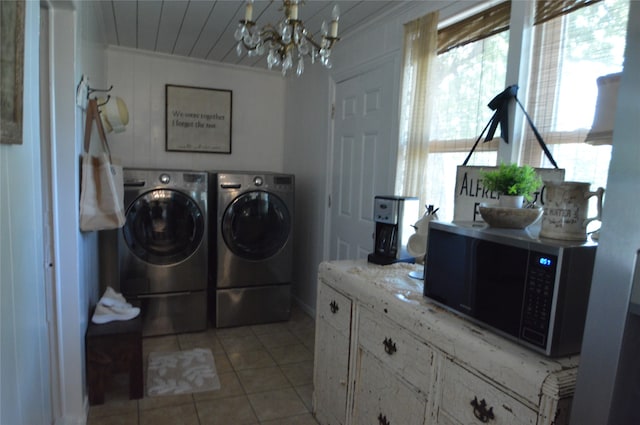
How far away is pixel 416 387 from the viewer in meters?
1.34

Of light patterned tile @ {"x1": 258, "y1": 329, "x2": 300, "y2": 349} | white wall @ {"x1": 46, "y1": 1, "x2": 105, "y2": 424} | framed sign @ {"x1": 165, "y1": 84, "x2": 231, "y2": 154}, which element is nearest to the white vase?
white wall @ {"x1": 46, "y1": 1, "x2": 105, "y2": 424}

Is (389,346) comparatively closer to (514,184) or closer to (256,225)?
(514,184)

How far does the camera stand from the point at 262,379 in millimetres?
2543

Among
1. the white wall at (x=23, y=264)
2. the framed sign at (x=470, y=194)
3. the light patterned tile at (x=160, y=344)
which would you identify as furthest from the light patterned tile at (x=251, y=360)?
the framed sign at (x=470, y=194)

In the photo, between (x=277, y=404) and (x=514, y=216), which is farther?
(x=277, y=404)

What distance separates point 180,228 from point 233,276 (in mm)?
585

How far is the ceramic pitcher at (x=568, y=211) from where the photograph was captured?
1.06 m

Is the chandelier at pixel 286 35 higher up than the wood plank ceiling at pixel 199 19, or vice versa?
the wood plank ceiling at pixel 199 19

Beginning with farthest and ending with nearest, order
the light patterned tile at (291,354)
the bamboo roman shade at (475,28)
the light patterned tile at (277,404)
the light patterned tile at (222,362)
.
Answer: the light patterned tile at (291,354) < the light patterned tile at (222,362) < the light patterned tile at (277,404) < the bamboo roman shade at (475,28)

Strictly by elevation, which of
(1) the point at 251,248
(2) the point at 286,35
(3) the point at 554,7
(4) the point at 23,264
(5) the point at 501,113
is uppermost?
(3) the point at 554,7

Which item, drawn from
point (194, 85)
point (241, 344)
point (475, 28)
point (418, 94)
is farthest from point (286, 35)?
point (194, 85)

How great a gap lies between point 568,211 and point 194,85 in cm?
345

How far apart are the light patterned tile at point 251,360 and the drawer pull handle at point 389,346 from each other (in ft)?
4.76

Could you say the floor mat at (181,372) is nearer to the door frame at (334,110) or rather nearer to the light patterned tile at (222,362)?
the light patterned tile at (222,362)
